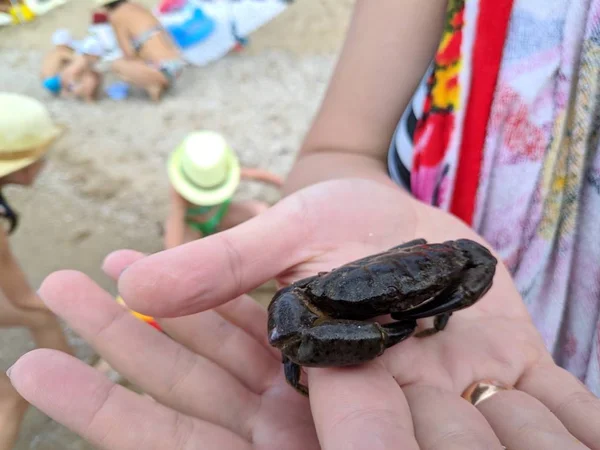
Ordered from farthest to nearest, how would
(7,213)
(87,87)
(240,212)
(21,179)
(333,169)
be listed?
(87,87)
(240,212)
(7,213)
(21,179)
(333,169)

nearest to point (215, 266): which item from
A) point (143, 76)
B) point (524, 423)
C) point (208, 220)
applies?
point (524, 423)

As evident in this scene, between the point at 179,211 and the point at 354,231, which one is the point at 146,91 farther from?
the point at 354,231

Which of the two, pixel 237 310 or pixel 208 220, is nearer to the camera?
pixel 237 310

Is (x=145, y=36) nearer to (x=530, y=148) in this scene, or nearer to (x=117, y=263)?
(x=117, y=263)

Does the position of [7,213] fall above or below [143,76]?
below

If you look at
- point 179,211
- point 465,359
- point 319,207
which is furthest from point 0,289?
point 465,359
